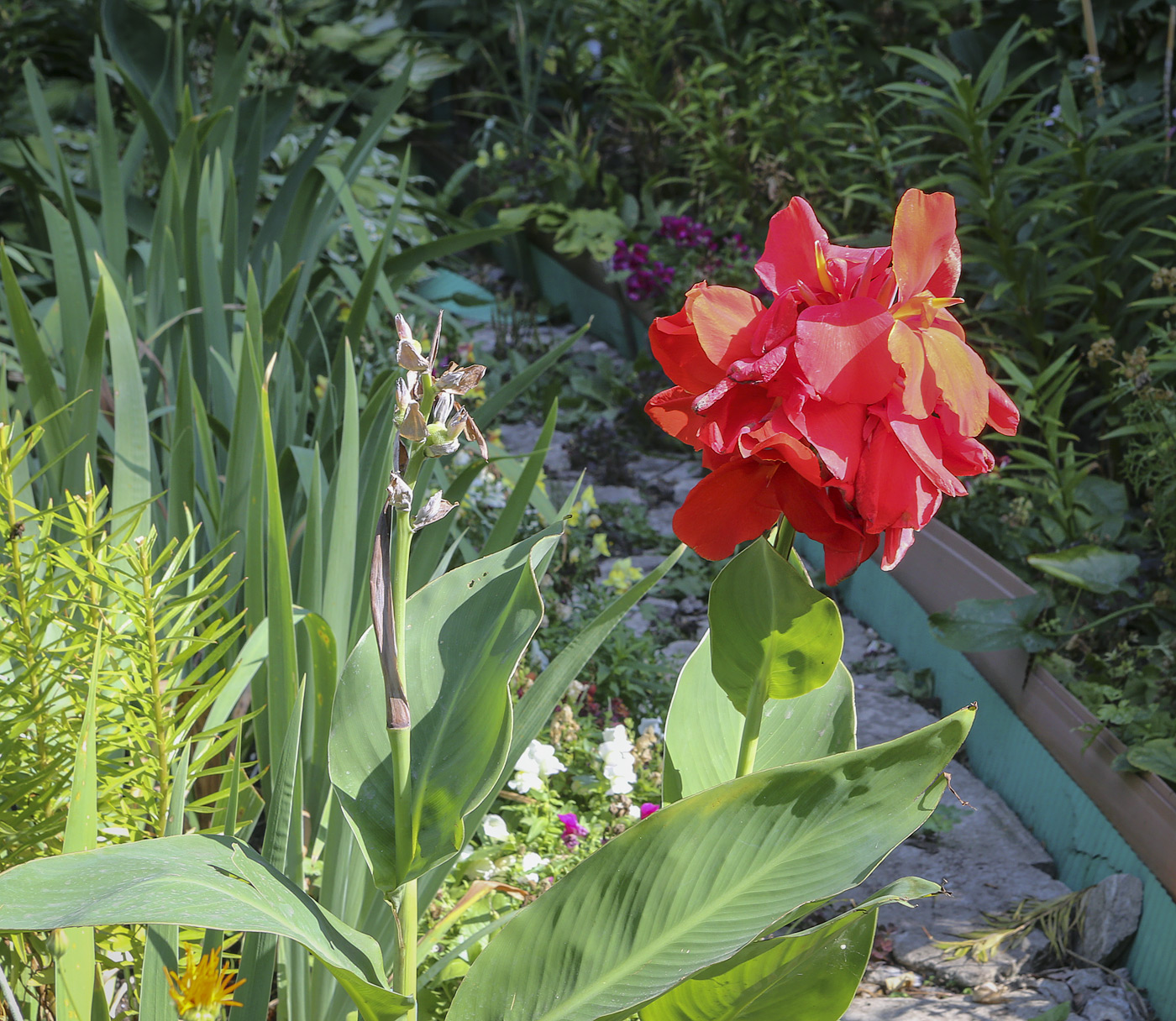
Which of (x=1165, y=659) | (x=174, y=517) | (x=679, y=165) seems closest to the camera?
(x=174, y=517)

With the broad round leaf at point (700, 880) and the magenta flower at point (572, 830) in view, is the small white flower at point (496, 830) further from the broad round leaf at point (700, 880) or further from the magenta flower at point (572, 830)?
the broad round leaf at point (700, 880)

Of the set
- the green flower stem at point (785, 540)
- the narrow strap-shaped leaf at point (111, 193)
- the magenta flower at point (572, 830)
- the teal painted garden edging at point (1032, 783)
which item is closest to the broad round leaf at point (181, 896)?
the green flower stem at point (785, 540)

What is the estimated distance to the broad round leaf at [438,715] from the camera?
0.59 meters

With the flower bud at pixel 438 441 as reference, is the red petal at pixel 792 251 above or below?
above

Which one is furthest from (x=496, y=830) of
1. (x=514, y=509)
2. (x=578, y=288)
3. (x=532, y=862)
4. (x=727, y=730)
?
(x=578, y=288)

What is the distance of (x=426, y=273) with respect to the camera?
3.86 meters

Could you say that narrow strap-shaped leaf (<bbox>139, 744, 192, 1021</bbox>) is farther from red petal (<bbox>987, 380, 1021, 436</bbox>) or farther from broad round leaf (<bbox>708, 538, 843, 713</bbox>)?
red petal (<bbox>987, 380, 1021, 436</bbox>)

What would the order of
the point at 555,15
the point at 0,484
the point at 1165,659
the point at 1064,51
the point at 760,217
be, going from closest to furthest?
1. the point at 0,484
2. the point at 1165,659
3. the point at 1064,51
4. the point at 760,217
5. the point at 555,15

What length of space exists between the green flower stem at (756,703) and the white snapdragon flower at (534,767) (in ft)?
2.27

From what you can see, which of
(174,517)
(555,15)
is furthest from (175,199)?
(555,15)

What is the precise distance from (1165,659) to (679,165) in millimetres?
2973

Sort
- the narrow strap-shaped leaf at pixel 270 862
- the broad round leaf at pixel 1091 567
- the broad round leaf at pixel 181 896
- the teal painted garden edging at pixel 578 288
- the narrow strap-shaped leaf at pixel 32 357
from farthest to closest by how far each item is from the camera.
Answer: the teal painted garden edging at pixel 578 288 → the broad round leaf at pixel 1091 567 → the narrow strap-shaped leaf at pixel 32 357 → the narrow strap-shaped leaf at pixel 270 862 → the broad round leaf at pixel 181 896

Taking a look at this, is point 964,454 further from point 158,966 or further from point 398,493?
point 158,966

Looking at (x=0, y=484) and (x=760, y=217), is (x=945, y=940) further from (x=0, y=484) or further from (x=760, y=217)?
(x=760, y=217)
